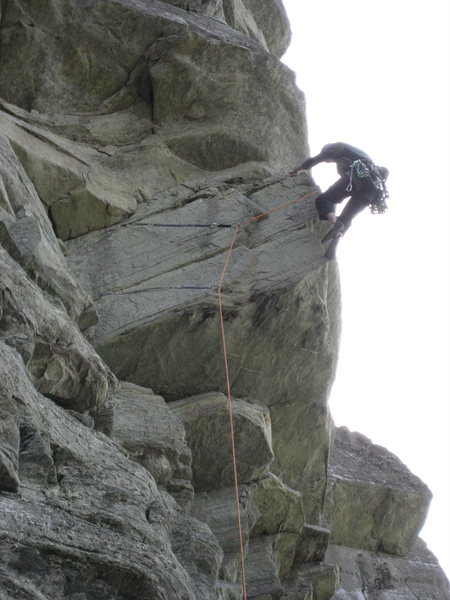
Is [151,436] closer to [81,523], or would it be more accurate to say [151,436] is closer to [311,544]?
[81,523]

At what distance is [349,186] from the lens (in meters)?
12.7

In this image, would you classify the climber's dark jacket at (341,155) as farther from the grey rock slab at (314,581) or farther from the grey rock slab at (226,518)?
the grey rock slab at (314,581)

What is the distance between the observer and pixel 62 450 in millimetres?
7309

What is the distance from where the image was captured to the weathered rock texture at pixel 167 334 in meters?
6.98

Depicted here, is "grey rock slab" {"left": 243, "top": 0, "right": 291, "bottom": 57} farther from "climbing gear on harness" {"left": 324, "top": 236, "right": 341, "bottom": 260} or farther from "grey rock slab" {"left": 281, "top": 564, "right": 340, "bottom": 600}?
"grey rock slab" {"left": 281, "top": 564, "right": 340, "bottom": 600}

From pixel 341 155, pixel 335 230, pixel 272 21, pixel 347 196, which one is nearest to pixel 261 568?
pixel 335 230

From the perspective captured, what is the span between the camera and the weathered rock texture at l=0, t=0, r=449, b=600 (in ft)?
22.9

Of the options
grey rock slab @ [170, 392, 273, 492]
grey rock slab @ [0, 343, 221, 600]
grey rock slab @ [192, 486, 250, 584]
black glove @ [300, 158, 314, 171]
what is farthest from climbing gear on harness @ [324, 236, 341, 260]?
grey rock slab @ [0, 343, 221, 600]

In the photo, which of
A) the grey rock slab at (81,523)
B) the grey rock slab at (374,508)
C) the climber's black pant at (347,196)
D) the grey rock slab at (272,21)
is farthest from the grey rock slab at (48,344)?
the grey rock slab at (272,21)

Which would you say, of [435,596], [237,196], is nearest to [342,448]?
[435,596]

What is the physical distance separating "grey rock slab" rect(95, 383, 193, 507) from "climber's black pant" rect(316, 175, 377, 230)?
3.79 meters

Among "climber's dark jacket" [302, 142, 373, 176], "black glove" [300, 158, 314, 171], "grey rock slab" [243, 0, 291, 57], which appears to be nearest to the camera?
"black glove" [300, 158, 314, 171]

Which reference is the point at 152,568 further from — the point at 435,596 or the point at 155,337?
the point at 435,596

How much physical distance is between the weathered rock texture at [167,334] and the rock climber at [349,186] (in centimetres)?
28
